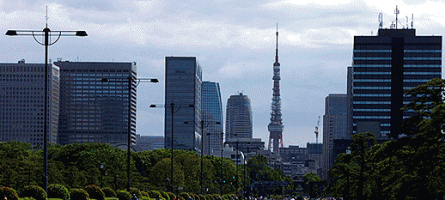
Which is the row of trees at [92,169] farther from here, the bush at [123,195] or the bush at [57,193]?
the bush at [57,193]

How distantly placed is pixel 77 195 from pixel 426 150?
2897 cm

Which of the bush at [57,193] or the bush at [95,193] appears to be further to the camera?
the bush at [95,193]

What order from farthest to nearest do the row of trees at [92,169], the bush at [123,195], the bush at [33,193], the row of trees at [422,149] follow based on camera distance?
the row of trees at [92,169]
the bush at [123,195]
the bush at [33,193]
the row of trees at [422,149]

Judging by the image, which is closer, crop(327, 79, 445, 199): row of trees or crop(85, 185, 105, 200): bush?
crop(327, 79, 445, 199): row of trees

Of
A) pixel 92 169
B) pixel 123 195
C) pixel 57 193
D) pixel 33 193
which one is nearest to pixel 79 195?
pixel 57 193

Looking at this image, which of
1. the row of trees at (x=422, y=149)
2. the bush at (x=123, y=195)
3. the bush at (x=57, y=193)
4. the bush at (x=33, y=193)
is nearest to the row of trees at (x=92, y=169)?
the bush at (x=123, y=195)

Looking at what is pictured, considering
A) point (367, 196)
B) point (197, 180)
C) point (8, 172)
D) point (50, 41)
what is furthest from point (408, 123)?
point (197, 180)

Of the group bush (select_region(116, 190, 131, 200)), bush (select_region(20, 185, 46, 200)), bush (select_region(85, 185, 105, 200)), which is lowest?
bush (select_region(116, 190, 131, 200))

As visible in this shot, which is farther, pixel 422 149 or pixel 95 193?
pixel 95 193

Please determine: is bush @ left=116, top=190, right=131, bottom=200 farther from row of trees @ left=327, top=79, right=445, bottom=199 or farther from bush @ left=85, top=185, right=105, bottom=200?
row of trees @ left=327, top=79, right=445, bottom=199


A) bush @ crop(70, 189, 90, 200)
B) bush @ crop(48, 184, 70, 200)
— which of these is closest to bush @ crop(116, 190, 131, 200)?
bush @ crop(70, 189, 90, 200)

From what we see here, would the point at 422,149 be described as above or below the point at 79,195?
above

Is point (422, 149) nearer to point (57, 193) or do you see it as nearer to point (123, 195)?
point (57, 193)

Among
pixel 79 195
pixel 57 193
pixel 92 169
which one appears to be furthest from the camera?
pixel 92 169
